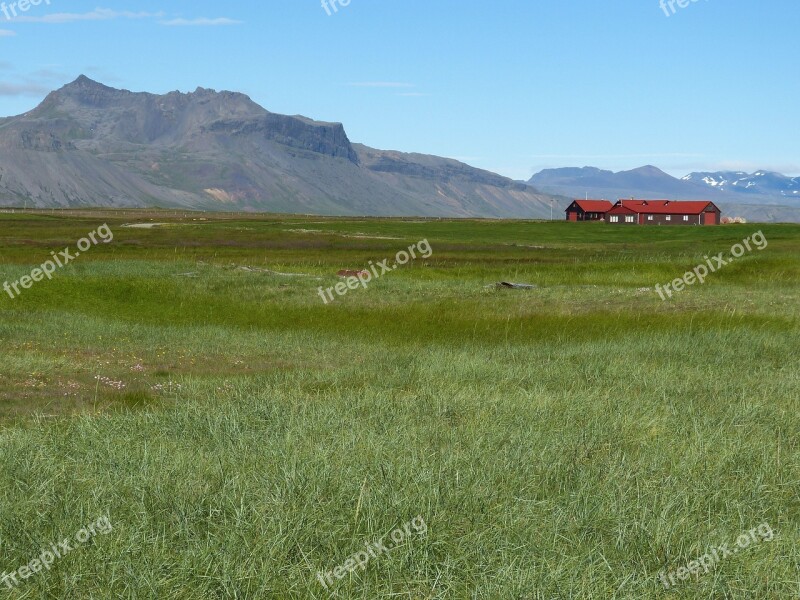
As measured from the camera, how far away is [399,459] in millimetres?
11695

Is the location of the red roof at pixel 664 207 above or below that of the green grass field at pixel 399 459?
above

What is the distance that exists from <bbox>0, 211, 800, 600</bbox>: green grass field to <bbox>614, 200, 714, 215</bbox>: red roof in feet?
538

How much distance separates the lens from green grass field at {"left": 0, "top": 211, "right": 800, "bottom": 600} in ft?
29.1

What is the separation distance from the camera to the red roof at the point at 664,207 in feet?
614

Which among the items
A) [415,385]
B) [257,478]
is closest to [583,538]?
[257,478]

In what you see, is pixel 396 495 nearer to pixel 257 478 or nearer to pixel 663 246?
pixel 257 478

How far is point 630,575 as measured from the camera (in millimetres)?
8711

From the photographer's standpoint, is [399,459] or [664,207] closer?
[399,459]

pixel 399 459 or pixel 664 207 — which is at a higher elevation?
pixel 664 207

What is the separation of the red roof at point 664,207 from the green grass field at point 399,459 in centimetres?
16388

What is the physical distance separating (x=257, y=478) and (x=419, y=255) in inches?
2539

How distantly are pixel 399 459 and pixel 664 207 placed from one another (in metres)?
192

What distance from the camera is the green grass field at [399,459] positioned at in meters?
8.88

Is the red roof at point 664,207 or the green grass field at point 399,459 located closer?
the green grass field at point 399,459
